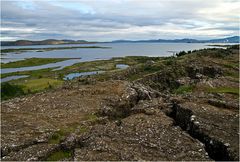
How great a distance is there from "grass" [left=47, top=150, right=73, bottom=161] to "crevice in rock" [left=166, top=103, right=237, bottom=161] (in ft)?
28.5

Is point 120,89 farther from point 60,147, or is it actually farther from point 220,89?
point 60,147

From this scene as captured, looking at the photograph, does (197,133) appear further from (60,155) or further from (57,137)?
(57,137)

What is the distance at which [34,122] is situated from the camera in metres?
23.8

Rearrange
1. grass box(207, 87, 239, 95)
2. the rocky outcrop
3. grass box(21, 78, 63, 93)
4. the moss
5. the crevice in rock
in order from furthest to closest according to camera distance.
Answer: grass box(21, 78, 63, 93), grass box(207, 87, 239, 95), the moss, the crevice in rock, the rocky outcrop

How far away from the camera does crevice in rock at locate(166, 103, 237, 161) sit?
18.2 meters

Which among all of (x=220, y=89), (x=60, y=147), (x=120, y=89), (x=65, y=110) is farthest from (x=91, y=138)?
(x=220, y=89)

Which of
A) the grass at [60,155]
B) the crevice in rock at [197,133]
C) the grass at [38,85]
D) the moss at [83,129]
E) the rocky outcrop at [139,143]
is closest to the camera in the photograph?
the rocky outcrop at [139,143]

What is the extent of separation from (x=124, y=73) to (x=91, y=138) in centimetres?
3981

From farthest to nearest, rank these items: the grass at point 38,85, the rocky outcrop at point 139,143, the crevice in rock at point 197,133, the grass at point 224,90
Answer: the grass at point 38,85
the grass at point 224,90
the crevice in rock at point 197,133
the rocky outcrop at point 139,143

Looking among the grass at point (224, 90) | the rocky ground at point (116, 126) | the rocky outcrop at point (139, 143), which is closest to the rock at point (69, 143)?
the rocky ground at point (116, 126)

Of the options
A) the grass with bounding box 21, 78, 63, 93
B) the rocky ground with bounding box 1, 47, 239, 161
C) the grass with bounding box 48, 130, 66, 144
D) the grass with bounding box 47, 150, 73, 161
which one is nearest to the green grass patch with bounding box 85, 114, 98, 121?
the rocky ground with bounding box 1, 47, 239, 161

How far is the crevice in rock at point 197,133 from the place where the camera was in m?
18.2

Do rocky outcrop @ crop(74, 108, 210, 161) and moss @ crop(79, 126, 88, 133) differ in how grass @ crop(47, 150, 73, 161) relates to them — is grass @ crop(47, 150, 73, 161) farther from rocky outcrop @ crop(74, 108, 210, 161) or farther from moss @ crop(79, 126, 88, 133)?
moss @ crop(79, 126, 88, 133)

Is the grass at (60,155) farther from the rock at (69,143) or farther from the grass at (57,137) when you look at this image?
the grass at (57,137)
